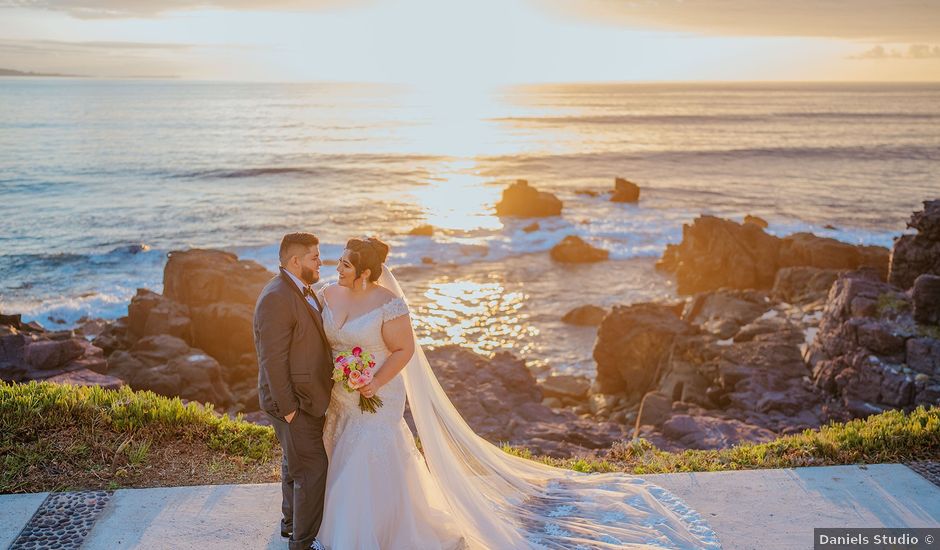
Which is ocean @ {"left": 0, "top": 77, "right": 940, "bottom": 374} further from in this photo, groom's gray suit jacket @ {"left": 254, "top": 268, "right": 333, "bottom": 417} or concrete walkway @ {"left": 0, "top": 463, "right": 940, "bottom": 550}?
groom's gray suit jacket @ {"left": 254, "top": 268, "right": 333, "bottom": 417}

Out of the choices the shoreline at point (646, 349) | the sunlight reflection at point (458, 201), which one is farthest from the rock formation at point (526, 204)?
the shoreline at point (646, 349)

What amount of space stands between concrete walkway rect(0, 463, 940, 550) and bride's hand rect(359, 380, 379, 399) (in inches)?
57.0

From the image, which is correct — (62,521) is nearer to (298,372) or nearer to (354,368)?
(298,372)

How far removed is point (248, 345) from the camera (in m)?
16.1

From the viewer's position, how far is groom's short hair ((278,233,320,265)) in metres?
5.34

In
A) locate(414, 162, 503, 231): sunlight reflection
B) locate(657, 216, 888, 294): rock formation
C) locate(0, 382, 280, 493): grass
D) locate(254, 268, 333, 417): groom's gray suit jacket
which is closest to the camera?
locate(254, 268, 333, 417): groom's gray suit jacket

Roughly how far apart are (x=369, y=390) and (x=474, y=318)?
655 inches

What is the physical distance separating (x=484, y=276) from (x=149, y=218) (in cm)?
1892

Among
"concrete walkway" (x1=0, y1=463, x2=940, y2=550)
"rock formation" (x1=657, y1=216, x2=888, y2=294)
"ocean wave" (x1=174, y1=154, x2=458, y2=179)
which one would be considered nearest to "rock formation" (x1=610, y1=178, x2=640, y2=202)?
"rock formation" (x1=657, y1=216, x2=888, y2=294)

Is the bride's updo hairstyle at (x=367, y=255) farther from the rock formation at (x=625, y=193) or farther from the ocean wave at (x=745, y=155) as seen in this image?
the ocean wave at (x=745, y=155)

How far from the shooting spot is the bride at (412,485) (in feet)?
17.9

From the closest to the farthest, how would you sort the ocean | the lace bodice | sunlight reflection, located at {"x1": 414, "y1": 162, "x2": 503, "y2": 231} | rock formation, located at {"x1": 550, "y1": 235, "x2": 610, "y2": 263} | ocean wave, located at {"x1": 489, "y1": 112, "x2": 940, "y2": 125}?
the lace bodice → the ocean → rock formation, located at {"x1": 550, "y1": 235, "x2": 610, "y2": 263} → sunlight reflection, located at {"x1": 414, "y1": 162, "x2": 503, "y2": 231} → ocean wave, located at {"x1": 489, "y1": 112, "x2": 940, "y2": 125}

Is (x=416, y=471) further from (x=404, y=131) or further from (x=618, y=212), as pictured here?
(x=404, y=131)

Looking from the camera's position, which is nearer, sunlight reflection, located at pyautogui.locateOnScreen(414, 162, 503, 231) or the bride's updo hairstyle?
the bride's updo hairstyle
